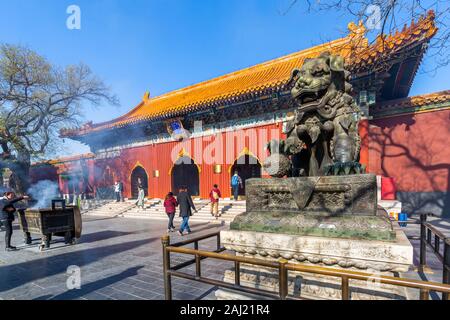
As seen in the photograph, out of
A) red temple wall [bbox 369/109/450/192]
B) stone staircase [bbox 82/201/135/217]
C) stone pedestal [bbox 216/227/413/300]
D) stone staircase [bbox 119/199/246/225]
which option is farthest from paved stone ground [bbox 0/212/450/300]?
stone staircase [bbox 82/201/135/217]

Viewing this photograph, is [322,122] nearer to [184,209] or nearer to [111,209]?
[184,209]

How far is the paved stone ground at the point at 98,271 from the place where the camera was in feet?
11.1

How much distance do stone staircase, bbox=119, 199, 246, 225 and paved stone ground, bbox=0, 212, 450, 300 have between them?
3.33 m

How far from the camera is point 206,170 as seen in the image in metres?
12.4

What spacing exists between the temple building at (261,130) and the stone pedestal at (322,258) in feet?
11.3

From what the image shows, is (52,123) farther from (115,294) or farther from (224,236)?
(224,236)

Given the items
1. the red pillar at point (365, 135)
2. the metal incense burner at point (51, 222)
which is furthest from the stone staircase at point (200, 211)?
the red pillar at point (365, 135)

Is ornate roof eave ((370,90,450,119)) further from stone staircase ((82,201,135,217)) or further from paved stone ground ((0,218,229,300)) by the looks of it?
stone staircase ((82,201,135,217))

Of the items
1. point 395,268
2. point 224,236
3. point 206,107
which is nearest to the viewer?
point 395,268

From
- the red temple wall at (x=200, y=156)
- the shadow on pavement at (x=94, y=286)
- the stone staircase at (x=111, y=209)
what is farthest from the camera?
the stone staircase at (x=111, y=209)

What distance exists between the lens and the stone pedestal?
1.83 m

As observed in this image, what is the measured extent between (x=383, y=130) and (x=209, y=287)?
915cm

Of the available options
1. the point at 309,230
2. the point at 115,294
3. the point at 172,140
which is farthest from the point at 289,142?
the point at 172,140

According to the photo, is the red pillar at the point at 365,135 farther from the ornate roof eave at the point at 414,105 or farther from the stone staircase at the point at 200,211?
the stone staircase at the point at 200,211
